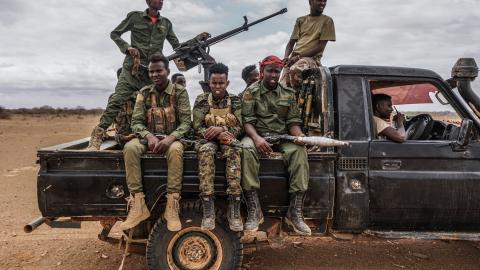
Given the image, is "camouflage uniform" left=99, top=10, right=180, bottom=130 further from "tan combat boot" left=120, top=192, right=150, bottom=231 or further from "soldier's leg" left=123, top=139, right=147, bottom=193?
"tan combat boot" left=120, top=192, right=150, bottom=231

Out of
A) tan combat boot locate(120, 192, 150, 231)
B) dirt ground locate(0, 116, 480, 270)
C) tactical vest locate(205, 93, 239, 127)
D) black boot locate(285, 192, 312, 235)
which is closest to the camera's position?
tan combat boot locate(120, 192, 150, 231)

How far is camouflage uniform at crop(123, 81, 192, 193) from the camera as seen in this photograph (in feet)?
11.1

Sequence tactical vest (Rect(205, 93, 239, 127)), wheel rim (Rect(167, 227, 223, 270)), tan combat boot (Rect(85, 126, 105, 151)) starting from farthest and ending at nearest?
tan combat boot (Rect(85, 126, 105, 151)) → tactical vest (Rect(205, 93, 239, 127)) → wheel rim (Rect(167, 227, 223, 270))

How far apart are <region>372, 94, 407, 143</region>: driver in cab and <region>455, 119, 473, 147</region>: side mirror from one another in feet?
1.43

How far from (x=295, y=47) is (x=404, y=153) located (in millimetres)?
2284

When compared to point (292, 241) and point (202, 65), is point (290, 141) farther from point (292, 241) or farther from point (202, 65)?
point (202, 65)

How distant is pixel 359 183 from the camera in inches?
144

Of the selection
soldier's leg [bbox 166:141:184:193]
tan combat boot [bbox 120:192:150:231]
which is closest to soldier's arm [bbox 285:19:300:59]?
soldier's leg [bbox 166:141:184:193]

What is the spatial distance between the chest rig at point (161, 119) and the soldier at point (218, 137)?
0.67 feet

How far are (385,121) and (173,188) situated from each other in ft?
6.75

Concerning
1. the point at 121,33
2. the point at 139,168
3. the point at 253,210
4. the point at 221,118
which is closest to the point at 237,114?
the point at 221,118

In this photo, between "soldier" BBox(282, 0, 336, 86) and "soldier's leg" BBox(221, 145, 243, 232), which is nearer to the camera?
"soldier's leg" BBox(221, 145, 243, 232)

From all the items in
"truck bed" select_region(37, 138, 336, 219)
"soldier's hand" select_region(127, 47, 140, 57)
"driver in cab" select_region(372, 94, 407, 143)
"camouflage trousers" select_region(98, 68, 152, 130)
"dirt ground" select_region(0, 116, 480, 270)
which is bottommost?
"dirt ground" select_region(0, 116, 480, 270)

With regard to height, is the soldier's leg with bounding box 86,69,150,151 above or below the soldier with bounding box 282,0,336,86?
below
